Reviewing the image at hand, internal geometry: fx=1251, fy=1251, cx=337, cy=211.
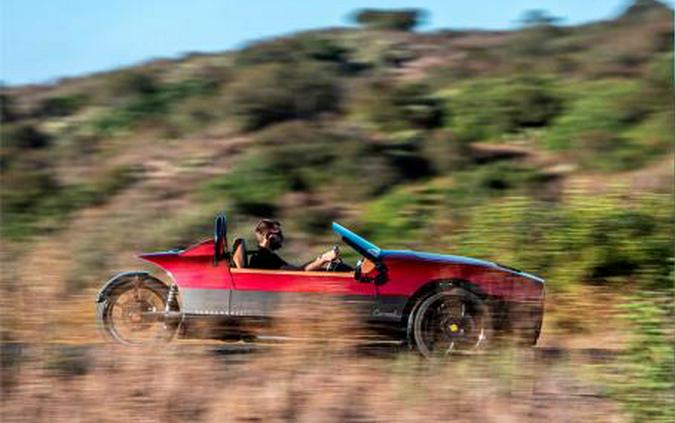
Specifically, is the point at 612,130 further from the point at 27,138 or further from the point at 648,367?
the point at 648,367

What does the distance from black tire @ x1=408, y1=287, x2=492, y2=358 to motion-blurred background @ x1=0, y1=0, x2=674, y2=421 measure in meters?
0.54

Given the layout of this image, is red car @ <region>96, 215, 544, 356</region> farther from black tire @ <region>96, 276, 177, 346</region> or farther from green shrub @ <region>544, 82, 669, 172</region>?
green shrub @ <region>544, 82, 669, 172</region>

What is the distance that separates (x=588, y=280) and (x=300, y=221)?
10.0 m

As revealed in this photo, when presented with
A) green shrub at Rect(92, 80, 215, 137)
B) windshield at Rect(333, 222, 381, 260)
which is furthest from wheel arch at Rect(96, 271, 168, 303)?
green shrub at Rect(92, 80, 215, 137)

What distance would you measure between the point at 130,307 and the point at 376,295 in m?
1.97

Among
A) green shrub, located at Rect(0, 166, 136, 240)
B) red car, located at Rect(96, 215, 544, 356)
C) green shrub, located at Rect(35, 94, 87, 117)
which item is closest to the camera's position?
red car, located at Rect(96, 215, 544, 356)

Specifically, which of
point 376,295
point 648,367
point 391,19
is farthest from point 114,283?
point 391,19

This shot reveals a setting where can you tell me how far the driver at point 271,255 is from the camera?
9.44 meters

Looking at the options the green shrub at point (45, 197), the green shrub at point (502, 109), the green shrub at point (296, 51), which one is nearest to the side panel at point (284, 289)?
the green shrub at point (45, 197)

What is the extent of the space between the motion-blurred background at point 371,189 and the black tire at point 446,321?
0.54 m

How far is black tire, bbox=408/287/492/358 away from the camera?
9.16 meters

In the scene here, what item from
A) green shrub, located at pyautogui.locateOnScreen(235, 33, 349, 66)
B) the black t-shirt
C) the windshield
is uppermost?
green shrub, located at pyautogui.locateOnScreen(235, 33, 349, 66)

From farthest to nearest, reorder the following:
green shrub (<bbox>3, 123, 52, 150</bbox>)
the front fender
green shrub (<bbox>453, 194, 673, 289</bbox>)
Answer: green shrub (<bbox>3, 123, 52, 150</bbox>)
green shrub (<bbox>453, 194, 673, 289</bbox>)
the front fender

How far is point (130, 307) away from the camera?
9727 millimetres
